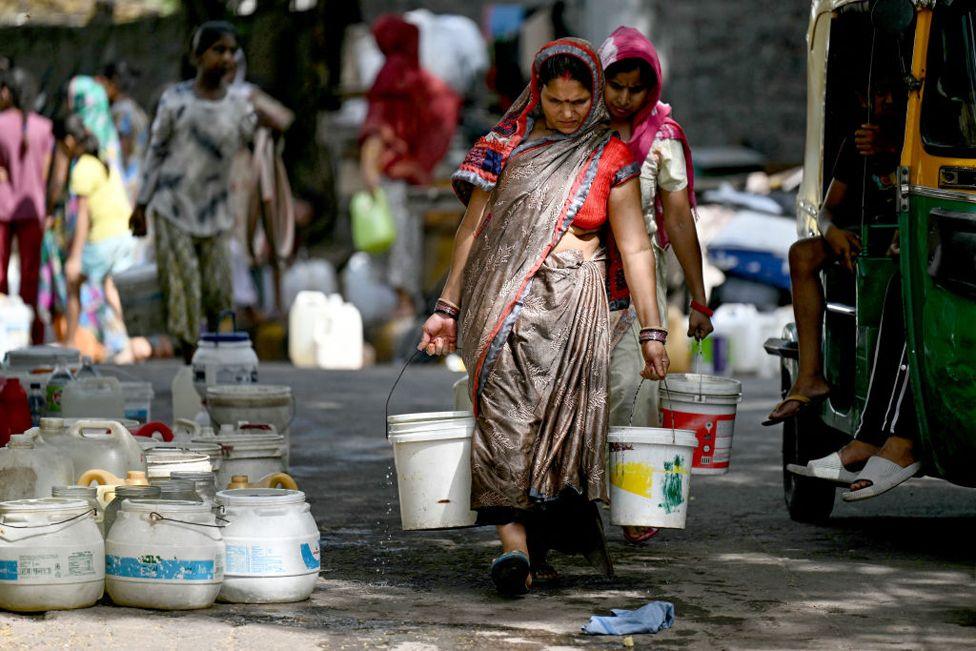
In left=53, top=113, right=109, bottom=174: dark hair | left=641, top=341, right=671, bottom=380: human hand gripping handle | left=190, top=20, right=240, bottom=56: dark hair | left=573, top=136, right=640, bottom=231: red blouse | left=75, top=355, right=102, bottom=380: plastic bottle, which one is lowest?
left=75, top=355, right=102, bottom=380: plastic bottle

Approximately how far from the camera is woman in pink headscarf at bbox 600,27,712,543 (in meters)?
7.32

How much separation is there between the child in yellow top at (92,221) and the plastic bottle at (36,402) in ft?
21.5

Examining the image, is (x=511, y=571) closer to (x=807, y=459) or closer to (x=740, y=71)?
(x=807, y=459)

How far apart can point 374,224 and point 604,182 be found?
40.9 ft

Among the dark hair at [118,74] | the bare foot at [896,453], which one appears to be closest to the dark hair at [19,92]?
the dark hair at [118,74]

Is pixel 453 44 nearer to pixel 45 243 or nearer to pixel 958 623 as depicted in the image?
pixel 45 243

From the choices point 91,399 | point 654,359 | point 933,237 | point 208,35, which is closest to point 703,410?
point 654,359

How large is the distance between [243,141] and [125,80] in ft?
26.5

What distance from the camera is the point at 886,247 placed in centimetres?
750

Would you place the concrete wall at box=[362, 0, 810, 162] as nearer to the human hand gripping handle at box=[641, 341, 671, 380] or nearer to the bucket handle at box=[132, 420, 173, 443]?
the bucket handle at box=[132, 420, 173, 443]

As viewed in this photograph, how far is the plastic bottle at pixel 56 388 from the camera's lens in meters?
8.91

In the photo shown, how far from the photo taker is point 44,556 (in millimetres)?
5719

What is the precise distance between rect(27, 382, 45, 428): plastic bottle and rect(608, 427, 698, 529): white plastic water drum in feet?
12.3

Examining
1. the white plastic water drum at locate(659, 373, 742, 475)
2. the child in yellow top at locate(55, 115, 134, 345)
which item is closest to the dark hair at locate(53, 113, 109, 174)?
the child in yellow top at locate(55, 115, 134, 345)
